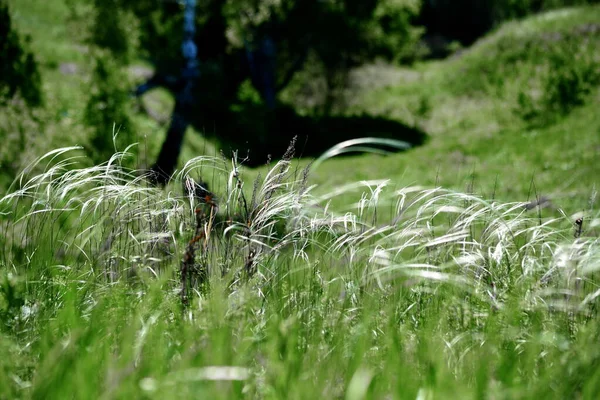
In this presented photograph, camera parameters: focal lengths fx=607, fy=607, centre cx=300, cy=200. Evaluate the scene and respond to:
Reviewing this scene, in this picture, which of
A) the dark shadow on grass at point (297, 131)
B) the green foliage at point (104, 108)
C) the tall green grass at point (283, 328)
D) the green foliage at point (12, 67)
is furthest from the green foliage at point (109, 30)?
the tall green grass at point (283, 328)

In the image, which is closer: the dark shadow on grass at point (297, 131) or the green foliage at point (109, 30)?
the green foliage at point (109, 30)

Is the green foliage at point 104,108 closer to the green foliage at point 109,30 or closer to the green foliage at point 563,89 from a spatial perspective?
the green foliage at point 109,30

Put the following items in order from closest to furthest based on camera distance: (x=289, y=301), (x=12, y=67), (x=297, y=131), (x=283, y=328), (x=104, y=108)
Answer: (x=283, y=328), (x=289, y=301), (x=12, y=67), (x=104, y=108), (x=297, y=131)

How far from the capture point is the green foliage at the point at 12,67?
10.5 metres

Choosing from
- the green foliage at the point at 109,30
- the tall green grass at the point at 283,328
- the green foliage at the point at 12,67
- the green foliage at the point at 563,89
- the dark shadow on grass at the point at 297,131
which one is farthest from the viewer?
the dark shadow on grass at the point at 297,131

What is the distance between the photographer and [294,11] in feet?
65.3

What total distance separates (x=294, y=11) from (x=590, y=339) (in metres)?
18.8

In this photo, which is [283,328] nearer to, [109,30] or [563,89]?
[109,30]

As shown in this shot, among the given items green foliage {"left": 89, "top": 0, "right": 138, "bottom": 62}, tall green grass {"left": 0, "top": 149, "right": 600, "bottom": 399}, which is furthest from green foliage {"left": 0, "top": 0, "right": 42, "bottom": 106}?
tall green grass {"left": 0, "top": 149, "right": 600, "bottom": 399}

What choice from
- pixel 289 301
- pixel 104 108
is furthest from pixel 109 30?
pixel 289 301

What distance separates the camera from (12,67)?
10.5 m

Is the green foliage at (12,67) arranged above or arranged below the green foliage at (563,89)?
above

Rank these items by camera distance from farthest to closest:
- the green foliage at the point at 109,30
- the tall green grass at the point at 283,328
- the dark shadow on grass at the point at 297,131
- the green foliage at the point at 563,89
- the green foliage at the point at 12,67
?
1. the dark shadow on grass at the point at 297,131
2. the green foliage at the point at 563,89
3. the green foliage at the point at 109,30
4. the green foliage at the point at 12,67
5. the tall green grass at the point at 283,328

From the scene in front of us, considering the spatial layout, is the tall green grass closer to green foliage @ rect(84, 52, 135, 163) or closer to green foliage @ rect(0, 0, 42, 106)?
green foliage @ rect(84, 52, 135, 163)
